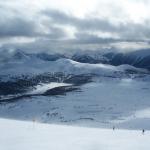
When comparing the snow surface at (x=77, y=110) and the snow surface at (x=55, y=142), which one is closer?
the snow surface at (x=55, y=142)

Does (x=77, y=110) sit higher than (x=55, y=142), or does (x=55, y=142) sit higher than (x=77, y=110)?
(x=55, y=142)

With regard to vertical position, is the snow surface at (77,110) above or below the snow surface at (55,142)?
below

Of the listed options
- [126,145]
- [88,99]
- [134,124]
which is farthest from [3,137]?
[88,99]

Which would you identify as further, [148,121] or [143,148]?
[148,121]

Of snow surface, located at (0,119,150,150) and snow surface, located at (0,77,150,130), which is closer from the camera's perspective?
snow surface, located at (0,119,150,150)

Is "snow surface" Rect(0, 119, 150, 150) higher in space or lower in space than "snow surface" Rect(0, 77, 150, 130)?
higher

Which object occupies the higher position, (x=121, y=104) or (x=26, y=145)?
(x=26, y=145)

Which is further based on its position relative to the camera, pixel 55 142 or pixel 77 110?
pixel 77 110

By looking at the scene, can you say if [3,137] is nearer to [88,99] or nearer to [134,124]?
[134,124]

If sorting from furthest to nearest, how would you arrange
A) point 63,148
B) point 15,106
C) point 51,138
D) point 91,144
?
point 15,106 → point 51,138 → point 91,144 → point 63,148

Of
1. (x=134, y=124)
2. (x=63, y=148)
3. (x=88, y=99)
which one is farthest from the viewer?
(x=88, y=99)
